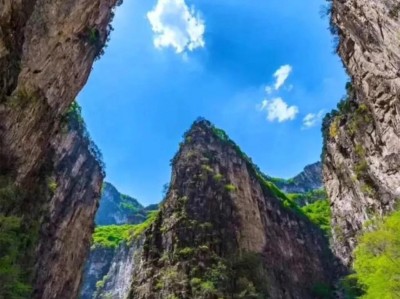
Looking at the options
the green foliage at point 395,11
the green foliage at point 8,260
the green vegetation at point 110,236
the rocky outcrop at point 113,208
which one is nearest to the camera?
the green foliage at point 8,260

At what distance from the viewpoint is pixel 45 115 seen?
27.2m

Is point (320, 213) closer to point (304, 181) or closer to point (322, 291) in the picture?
point (322, 291)

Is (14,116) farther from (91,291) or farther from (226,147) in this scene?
(91,291)

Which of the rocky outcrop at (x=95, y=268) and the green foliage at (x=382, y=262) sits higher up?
the rocky outcrop at (x=95, y=268)

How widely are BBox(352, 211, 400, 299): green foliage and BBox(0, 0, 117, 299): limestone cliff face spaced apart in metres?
19.2

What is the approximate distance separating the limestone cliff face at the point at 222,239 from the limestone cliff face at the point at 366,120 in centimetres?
1194

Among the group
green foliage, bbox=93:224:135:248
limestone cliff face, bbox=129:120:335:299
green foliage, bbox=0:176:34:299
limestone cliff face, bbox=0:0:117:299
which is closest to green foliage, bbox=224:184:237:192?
limestone cliff face, bbox=129:120:335:299

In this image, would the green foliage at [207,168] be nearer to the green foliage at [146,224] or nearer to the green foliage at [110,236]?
the green foliage at [146,224]

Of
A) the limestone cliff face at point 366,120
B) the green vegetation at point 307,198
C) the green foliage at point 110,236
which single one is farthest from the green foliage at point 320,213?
the green foliage at point 110,236

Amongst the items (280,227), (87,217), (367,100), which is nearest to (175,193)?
(87,217)

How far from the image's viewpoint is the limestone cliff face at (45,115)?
22.1m

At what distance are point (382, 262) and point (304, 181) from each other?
111 m

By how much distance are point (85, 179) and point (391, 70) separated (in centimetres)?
3397

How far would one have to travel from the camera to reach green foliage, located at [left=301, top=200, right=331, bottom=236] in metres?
81.4
